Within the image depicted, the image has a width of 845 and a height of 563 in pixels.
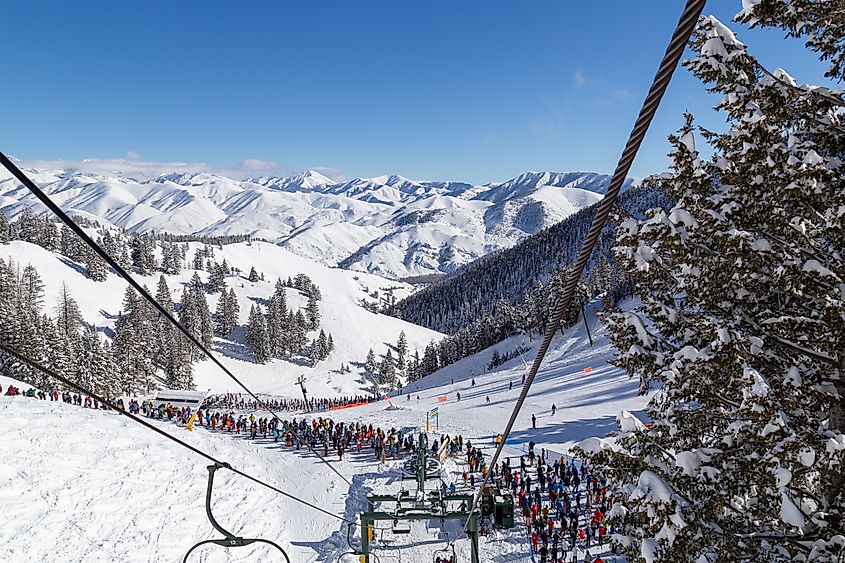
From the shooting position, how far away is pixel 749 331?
5.81 meters

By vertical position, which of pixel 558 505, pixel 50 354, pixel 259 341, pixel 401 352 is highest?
pixel 259 341

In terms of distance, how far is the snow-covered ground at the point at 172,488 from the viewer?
20.7m

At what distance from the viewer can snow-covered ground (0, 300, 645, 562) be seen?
816 inches

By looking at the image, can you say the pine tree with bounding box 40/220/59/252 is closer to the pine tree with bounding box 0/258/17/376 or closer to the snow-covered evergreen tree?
the snow-covered evergreen tree

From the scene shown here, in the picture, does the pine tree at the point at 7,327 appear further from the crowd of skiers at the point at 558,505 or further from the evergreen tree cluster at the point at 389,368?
the evergreen tree cluster at the point at 389,368

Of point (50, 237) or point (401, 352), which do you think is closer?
point (401, 352)

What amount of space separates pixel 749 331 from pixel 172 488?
91.4 ft

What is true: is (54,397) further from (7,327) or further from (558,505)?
(558,505)

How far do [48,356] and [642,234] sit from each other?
2484 inches

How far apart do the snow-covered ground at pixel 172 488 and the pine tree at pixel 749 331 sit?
15.8m

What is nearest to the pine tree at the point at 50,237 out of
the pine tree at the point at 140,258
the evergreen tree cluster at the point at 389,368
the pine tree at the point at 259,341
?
the pine tree at the point at 140,258

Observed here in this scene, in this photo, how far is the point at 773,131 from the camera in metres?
5.38

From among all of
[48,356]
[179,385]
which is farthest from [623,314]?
[179,385]

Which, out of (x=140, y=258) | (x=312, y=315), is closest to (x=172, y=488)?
(x=312, y=315)
